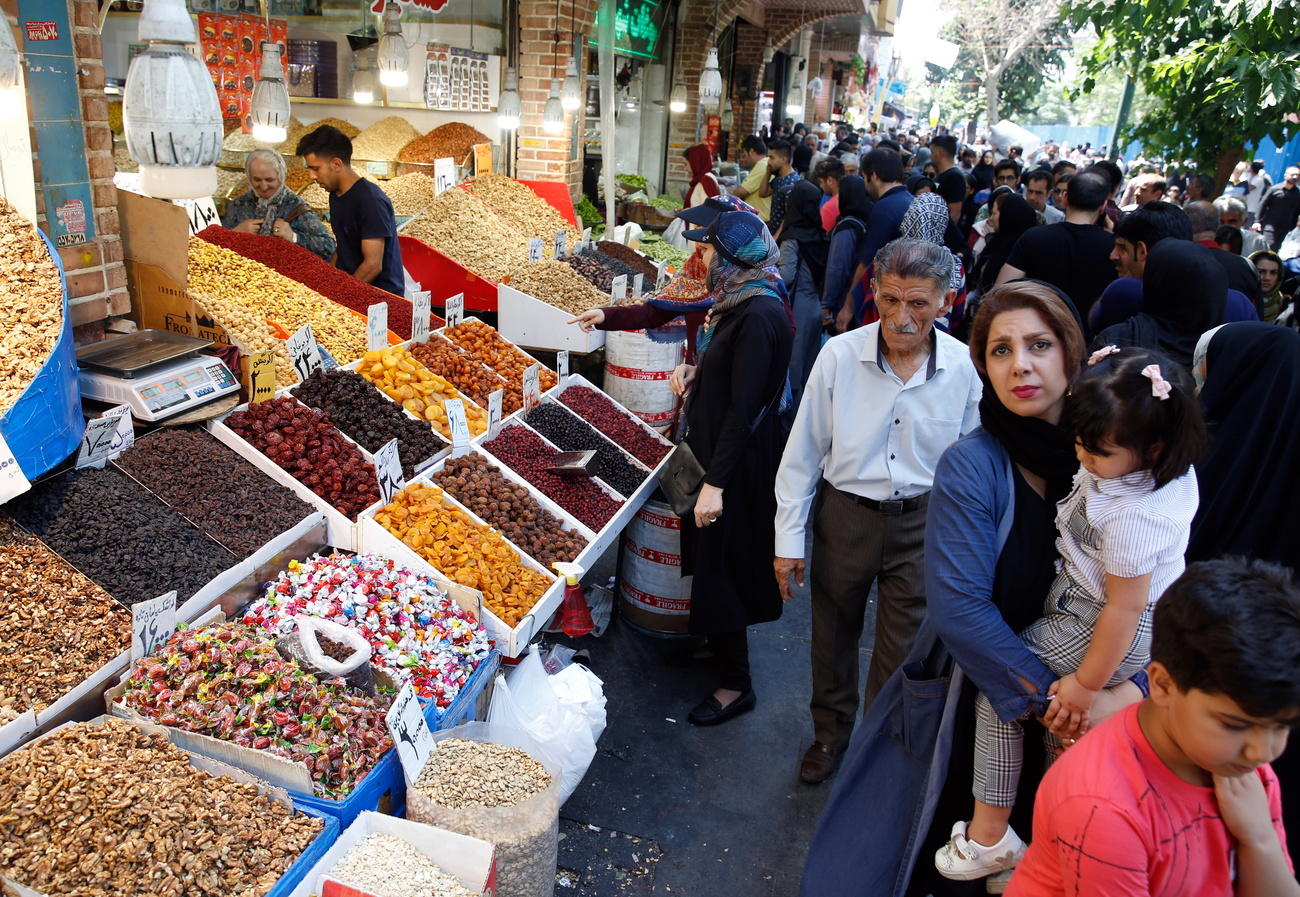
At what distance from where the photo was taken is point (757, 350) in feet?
10.6

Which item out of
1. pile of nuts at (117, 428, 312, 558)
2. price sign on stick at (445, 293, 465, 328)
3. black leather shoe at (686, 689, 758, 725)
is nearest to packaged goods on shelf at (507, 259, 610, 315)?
price sign on stick at (445, 293, 465, 328)

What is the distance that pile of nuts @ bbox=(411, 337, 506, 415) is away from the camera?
4105 millimetres

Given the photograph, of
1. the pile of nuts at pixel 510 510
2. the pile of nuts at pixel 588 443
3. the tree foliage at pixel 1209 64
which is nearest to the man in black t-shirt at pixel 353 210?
the pile of nuts at pixel 588 443

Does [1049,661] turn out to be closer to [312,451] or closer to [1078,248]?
[312,451]

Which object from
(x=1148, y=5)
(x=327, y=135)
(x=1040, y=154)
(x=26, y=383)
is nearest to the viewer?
(x=26, y=383)

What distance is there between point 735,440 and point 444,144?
6.14m

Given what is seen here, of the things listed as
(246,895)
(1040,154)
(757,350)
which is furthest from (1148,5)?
(1040,154)

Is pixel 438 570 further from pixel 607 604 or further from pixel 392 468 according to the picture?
pixel 607 604

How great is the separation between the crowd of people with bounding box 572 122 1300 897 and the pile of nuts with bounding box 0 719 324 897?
1.38 metres

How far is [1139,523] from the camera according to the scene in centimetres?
166

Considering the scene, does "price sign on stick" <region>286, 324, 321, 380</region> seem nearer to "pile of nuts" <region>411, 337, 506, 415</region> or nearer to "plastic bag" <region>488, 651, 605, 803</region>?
"pile of nuts" <region>411, 337, 506, 415</region>

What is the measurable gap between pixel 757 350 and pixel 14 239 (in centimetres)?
231

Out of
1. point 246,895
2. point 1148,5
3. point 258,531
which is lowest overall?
point 246,895

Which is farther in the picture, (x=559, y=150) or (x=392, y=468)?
(x=559, y=150)
